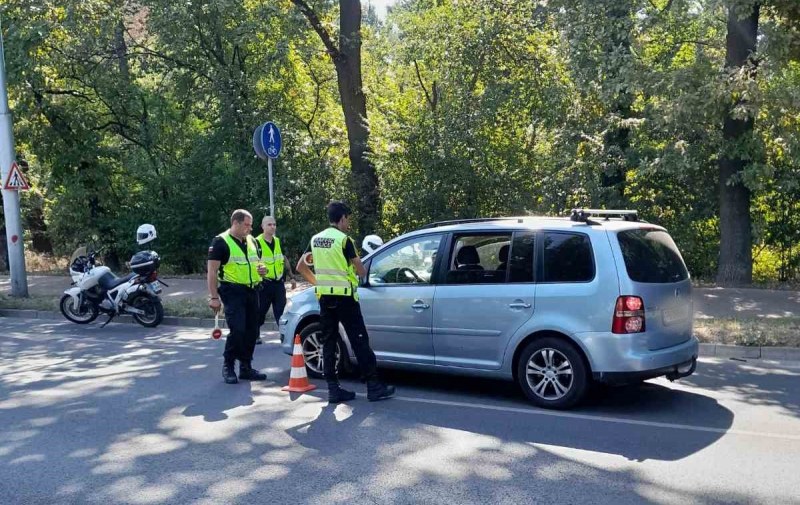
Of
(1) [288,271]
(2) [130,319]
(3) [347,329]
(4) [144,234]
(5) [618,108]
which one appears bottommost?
(2) [130,319]

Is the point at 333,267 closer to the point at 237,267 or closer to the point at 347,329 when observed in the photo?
the point at 347,329

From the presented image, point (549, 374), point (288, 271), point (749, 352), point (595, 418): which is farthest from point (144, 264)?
point (749, 352)

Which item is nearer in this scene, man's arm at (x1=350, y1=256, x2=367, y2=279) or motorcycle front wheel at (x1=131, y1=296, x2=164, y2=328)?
man's arm at (x1=350, y1=256, x2=367, y2=279)

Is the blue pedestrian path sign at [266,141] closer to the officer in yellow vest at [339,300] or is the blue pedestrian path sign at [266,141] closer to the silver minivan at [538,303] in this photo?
the silver minivan at [538,303]

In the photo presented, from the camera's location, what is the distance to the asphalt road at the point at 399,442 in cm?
493

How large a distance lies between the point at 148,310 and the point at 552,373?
26.5ft

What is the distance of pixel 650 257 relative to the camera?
6.79 m

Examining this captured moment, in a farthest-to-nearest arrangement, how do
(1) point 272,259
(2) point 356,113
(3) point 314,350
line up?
(2) point 356,113 < (1) point 272,259 < (3) point 314,350

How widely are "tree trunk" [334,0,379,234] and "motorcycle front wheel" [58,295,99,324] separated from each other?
6.74 meters

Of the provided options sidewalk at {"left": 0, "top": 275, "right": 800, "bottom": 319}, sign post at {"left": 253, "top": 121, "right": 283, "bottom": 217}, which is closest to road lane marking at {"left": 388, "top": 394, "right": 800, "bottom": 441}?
sidewalk at {"left": 0, "top": 275, "right": 800, "bottom": 319}

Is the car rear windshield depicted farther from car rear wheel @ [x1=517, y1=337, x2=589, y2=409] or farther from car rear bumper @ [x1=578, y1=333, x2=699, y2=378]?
car rear wheel @ [x1=517, y1=337, x2=589, y2=409]

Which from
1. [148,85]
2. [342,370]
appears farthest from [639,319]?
[148,85]

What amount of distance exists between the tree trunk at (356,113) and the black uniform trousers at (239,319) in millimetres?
9714

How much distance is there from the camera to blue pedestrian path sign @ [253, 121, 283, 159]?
12.5 m
